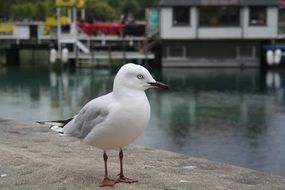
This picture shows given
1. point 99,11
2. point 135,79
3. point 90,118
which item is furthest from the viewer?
point 99,11

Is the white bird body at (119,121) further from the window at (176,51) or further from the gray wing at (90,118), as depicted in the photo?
the window at (176,51)

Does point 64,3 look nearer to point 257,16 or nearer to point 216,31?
point 216,31

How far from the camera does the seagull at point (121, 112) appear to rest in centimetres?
475

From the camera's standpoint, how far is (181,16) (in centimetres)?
3538

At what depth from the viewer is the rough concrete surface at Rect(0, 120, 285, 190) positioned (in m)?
5.35

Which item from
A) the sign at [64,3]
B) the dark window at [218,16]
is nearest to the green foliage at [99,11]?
the sign at [64,3]

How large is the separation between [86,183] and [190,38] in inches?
1197

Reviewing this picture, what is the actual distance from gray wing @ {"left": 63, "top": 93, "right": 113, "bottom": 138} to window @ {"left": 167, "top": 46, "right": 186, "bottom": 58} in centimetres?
3071

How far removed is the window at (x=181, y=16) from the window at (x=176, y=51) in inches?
61.5

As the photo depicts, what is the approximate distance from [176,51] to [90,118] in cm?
3113

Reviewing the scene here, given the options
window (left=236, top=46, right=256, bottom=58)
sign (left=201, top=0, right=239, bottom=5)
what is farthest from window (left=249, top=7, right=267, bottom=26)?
window (left=236, top=46, right=256, bottom=58)

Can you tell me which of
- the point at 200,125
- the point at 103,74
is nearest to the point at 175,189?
the point at 200,125

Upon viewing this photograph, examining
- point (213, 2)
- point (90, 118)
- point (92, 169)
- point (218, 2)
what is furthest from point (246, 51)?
point (90, 118)

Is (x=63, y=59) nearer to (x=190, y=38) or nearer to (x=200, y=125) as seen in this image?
(x=190, y=38)
